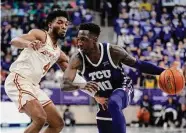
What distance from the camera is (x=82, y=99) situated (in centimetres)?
1680

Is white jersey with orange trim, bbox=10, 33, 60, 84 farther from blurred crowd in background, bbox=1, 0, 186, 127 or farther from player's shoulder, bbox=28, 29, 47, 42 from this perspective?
blurred crowd in background, bbox=1, 0, 186, 127

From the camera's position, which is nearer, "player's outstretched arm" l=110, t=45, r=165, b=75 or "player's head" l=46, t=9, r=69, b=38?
"player's outstretched arm" l=110, t=45, r=165, b=75

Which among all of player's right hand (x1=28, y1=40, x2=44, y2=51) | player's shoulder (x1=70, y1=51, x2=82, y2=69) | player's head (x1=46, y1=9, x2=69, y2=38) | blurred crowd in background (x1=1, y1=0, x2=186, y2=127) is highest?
player's head (x1=46, y1=9, x2=69, y2=38)

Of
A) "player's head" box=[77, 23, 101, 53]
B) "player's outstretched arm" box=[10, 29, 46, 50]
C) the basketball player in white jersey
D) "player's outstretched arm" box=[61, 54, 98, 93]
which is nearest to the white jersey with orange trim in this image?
the basketball player in white jersey

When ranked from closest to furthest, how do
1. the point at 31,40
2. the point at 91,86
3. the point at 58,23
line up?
the point at 91,86, the point at 31,40, the point at 58,23

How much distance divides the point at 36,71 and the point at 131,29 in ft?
44.6

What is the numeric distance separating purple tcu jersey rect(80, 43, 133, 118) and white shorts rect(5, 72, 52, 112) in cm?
80

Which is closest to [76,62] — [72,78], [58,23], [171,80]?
[72,78]

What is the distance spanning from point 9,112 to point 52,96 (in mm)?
2014

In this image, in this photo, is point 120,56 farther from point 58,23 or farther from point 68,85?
point 58,23

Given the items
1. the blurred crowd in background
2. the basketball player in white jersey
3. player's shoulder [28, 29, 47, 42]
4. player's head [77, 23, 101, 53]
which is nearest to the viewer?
player's head [77, 23, 101, 53]

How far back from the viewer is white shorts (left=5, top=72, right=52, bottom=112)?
686 centimetres

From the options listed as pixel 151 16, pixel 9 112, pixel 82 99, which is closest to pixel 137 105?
pixel 82 99

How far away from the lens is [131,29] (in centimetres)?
2031
